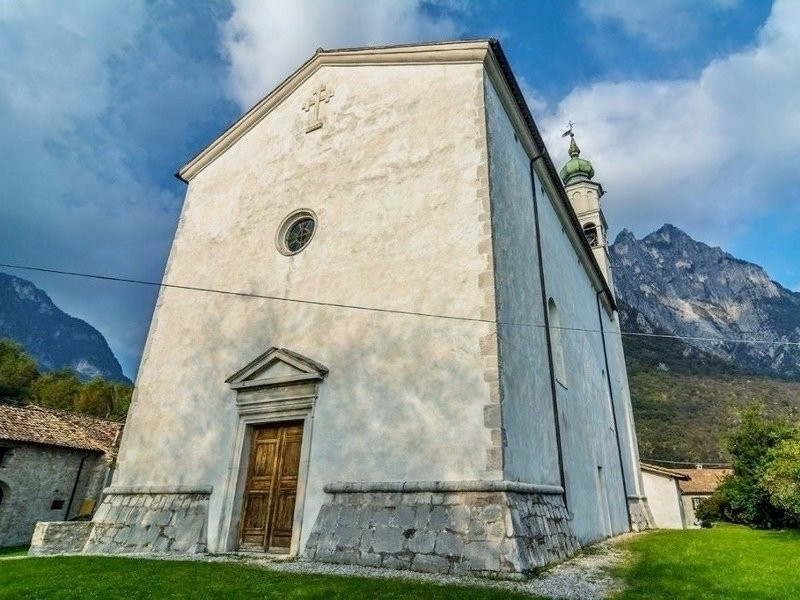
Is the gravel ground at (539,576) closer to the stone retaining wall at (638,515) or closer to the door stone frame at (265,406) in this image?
the door stone frame at (265,406)

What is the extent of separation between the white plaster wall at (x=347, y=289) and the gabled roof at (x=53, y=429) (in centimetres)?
1544

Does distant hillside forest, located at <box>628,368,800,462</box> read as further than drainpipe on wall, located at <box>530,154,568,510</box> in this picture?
Yes

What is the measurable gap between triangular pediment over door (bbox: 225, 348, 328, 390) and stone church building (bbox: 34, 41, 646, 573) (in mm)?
41

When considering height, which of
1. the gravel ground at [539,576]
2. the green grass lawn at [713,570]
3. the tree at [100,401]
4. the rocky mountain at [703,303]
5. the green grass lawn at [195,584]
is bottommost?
the green grass lawn at [195,584]

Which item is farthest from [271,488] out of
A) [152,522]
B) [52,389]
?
[52,389]

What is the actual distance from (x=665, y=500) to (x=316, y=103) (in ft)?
99.3

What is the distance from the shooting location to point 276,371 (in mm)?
9430

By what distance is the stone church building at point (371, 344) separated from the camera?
7.17 m

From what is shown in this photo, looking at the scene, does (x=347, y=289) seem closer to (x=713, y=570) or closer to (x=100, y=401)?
(x=713, y=570)

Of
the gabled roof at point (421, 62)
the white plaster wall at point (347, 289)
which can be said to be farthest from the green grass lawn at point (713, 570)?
the gabled roof at point (421, 62)

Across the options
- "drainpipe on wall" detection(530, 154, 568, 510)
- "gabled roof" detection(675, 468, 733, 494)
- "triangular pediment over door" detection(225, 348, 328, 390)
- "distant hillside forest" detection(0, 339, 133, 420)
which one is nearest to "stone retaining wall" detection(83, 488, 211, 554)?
"triangular pediment over door" detection(225, 348, 328, 390)

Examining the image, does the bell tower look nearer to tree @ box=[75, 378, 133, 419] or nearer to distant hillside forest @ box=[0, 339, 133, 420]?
distant hillside forest @ box=[0, 339, 133, 420]

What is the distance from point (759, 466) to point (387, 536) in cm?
1389

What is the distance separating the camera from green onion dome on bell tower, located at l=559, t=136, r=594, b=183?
28.3 metres
